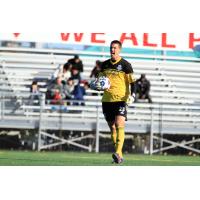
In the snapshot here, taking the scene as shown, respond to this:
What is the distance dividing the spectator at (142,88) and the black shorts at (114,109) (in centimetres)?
912

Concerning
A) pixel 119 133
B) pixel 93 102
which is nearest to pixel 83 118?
pixel 93 102

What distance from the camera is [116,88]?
12.7 meters

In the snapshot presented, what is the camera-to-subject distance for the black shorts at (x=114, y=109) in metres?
12.7

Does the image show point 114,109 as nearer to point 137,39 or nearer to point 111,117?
point 111,117

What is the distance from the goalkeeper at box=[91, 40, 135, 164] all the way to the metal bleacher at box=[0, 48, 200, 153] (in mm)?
7903

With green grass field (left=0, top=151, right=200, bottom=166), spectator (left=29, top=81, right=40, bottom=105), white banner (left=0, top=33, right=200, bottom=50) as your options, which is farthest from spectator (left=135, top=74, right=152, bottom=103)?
green grass field (left=0, top=151, right=200, bottom=166)

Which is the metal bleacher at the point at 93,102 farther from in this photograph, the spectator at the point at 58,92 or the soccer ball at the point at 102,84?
the soccer ball at the point at 102,84

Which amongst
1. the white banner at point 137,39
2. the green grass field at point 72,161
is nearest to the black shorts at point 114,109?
the green grass field at point 72,161

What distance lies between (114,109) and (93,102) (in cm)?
992

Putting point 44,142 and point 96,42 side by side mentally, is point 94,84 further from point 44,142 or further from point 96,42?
point 96,42

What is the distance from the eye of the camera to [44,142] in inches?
828
